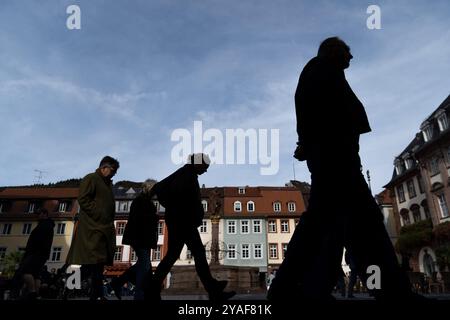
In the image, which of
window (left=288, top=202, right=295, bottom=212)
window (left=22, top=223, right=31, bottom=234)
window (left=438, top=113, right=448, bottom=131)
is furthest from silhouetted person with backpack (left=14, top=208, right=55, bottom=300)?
window (left=22, top=223, right=31, bottom=234)

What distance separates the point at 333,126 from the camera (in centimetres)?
296

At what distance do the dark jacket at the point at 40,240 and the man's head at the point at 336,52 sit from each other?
5.53m

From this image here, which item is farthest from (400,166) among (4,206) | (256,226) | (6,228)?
(4,206)

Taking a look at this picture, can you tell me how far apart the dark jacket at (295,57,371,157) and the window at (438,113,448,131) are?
32.2 meters

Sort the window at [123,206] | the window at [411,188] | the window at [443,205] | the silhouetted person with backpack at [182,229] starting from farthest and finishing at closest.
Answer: the window at [123,206]
the window at [411,188]
the window at [443,205]
the silhouetted person with backpack at [182,229]

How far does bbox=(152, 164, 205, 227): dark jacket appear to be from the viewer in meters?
4.38

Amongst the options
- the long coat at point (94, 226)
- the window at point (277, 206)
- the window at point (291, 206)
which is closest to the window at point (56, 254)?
the window at point (277, 206)

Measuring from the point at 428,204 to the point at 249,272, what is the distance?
788 inches

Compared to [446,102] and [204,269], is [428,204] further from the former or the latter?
[204,269]

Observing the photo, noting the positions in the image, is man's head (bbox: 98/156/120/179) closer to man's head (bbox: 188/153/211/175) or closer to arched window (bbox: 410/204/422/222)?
man's head (bbox: 188/153/211/175)

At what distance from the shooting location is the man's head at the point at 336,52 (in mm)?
3311

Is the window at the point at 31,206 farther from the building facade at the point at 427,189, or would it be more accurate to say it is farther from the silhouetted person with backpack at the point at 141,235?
the silhouetted person with backpack at the point at 141,235

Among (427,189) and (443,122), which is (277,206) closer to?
(427,189)
